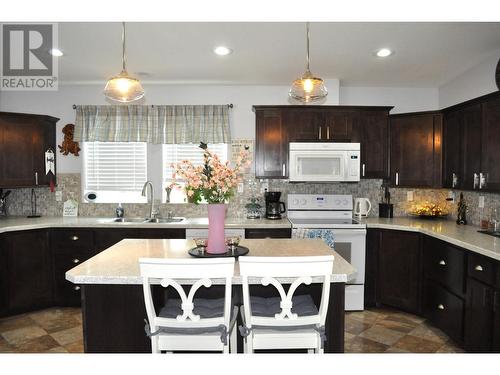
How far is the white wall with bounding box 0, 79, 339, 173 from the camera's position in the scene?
431 centimetres

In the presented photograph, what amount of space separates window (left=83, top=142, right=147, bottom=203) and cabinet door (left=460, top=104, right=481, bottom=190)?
11.3 feet

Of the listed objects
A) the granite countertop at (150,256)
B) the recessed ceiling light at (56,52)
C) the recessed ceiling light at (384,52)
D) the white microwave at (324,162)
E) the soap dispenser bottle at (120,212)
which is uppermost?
the recessed ceiling light at (384,52)

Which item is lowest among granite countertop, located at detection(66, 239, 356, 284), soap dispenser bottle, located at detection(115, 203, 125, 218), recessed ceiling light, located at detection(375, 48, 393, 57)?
granite countertop, located at detection(66, 239, 356, 284)

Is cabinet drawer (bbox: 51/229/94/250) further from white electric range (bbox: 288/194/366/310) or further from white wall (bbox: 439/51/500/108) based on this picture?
white wall (bbox: 439/51/500/108)

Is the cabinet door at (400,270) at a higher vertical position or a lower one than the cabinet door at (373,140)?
lower

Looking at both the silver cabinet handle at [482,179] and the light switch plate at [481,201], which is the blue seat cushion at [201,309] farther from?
the light switch plate at [481,201]

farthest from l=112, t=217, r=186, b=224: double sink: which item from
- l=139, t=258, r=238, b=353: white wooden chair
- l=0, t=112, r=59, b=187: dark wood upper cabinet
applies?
l=139, t=258, r=238, b=353: white wooden chair

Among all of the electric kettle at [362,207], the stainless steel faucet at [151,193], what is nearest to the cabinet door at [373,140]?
the electric kettle at [362,207]

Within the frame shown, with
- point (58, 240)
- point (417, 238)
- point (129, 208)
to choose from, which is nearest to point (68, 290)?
point (58, 240)

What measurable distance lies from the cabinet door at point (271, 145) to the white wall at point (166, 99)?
339 millimetres

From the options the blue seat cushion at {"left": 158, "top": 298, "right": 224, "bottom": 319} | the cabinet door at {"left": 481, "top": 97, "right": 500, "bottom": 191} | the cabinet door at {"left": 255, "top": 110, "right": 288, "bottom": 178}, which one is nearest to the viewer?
the blue seat cushion at {"left": 158, "top": 298, "right": 224, "bottom": 319}

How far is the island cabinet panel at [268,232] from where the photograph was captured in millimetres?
3713

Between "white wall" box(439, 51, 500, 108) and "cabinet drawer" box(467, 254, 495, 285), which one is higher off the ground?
"white wall" box(439, 51, 500, 108)
